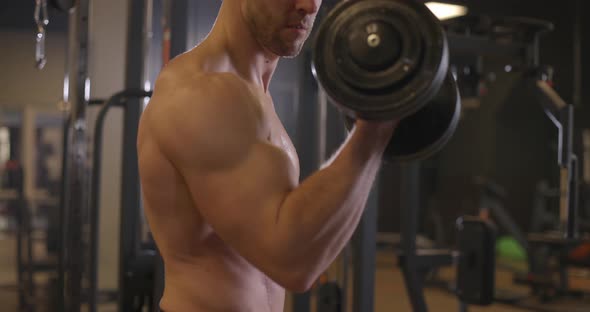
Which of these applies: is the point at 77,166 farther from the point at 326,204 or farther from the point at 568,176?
the point at 568,176

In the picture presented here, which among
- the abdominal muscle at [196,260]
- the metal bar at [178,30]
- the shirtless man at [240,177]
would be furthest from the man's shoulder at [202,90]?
the metal bar at [178,30]

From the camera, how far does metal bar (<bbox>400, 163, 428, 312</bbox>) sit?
8.87 ft

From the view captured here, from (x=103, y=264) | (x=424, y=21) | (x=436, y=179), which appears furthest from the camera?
(x=436, y=179)

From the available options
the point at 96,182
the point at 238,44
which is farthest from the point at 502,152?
the point at 238,44

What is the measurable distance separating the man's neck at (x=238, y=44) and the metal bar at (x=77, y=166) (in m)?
1.50

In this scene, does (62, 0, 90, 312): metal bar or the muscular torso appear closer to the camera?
the muscular torso

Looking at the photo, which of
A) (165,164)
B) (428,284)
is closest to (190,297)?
(165,164)

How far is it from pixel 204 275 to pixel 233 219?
173mm

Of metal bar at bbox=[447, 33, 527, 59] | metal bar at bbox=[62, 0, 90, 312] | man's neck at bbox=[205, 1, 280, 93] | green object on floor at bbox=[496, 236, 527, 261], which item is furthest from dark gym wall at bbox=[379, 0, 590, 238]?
man's neck at bbox=[205, 1, 280, 93]

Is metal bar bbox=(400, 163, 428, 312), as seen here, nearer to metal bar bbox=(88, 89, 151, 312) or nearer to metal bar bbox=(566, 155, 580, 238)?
metal bar bbox=(566, 155, 580, 238)

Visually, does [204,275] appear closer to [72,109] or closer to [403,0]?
[403,0]

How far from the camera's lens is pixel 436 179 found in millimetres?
8164

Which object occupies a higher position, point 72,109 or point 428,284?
point 72,109

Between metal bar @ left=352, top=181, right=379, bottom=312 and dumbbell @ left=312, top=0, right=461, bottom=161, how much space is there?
5.06ft
